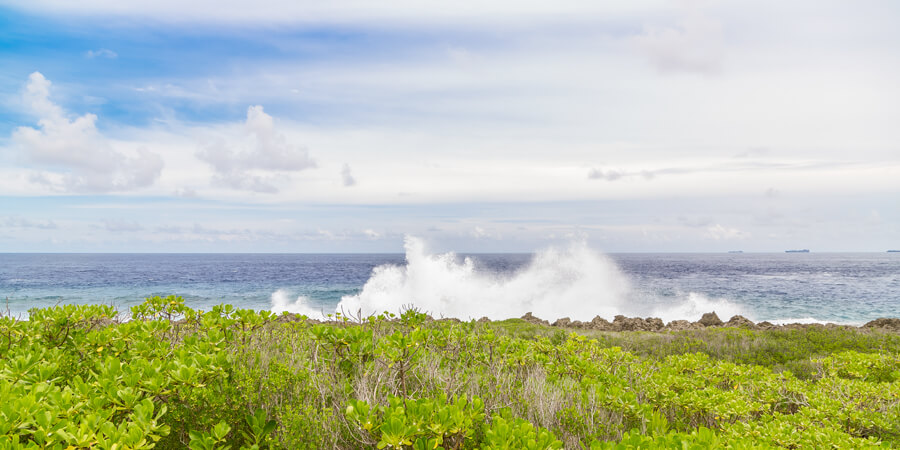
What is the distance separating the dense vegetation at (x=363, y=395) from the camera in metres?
2.47

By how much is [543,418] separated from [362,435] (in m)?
1.50

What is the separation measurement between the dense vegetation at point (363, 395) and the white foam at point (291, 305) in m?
28.9

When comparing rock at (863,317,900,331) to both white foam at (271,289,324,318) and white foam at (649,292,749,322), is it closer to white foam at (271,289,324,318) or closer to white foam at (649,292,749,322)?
white foam at (649,292,749,322)

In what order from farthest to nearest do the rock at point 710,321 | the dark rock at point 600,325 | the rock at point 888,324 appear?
the rock at point 710,321 < the dark rock at point 600,325 < the rock at point 888,324

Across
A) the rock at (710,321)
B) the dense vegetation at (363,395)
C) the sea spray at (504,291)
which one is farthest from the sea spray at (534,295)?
the dense vegetation at (363,395)

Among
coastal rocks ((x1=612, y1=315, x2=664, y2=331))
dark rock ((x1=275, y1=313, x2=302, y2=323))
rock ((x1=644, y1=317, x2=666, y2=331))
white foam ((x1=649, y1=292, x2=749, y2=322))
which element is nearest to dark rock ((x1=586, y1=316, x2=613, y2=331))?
coastal rocks ((x1=612, y1=315, x2=664, y2=331))

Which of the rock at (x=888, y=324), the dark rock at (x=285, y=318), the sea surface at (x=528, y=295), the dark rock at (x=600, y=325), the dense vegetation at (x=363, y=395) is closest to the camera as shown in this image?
the dense vegetation at (x=363, y=395)

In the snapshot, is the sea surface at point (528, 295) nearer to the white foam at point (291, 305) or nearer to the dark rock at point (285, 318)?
the white foam at point (291, 305)

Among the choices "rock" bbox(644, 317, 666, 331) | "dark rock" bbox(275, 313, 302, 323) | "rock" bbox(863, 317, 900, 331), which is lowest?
"rock" bbox(644, 317, 666, 331)

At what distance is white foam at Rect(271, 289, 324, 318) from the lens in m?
33.7

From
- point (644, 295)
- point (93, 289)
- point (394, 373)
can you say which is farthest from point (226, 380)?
point (93, 289)

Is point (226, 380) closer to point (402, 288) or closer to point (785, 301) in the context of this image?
point (402, 288)

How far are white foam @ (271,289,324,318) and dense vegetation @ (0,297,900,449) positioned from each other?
28885mm

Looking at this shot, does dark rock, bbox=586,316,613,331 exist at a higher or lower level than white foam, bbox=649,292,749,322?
higher
